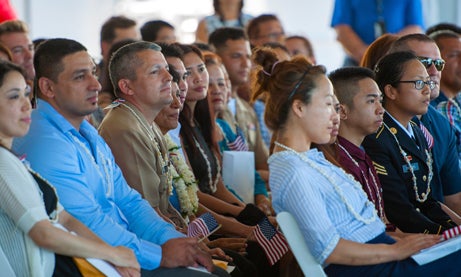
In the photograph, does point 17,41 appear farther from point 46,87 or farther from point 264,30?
point 264,30

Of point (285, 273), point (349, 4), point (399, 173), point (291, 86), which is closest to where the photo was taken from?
point (291, 86)

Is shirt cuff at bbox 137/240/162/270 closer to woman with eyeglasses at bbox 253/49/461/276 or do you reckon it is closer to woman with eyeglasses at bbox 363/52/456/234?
woman with eyeglasses at bbox 253/49/461/276

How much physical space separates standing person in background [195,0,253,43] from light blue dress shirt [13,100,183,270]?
3233 millimetres

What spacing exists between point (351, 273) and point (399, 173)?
852 millimetres

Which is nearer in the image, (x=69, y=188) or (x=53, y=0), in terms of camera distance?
(x=69, y=188)

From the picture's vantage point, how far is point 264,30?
20.3ft

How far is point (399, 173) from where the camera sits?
11.6 feet

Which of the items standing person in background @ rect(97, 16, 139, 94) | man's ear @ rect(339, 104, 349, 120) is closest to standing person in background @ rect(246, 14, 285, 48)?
standing person in background @ rect(97, 16, 139, 94)

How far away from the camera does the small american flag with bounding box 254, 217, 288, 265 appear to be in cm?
314

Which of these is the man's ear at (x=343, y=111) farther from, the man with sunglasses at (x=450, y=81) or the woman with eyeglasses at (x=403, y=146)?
the man with sunglasses at (x=450, y=81)

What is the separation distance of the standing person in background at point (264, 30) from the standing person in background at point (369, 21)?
44 cm

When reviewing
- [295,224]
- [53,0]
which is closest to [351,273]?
[295,224]

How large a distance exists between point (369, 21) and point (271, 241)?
11.0 ft

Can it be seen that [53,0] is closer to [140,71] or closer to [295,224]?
[140,71]
